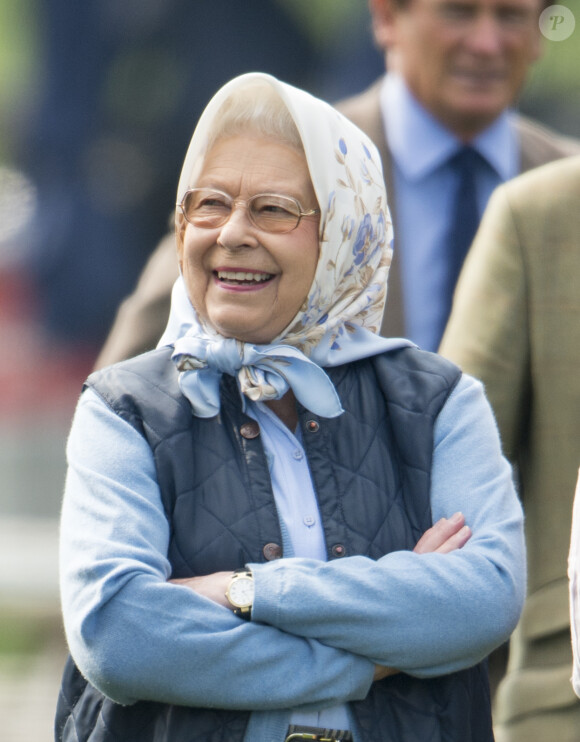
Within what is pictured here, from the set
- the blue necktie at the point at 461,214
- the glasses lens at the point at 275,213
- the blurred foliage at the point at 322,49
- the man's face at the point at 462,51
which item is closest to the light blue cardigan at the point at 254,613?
the glasses lens at the point at 275,213

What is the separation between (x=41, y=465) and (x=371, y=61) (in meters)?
2.82

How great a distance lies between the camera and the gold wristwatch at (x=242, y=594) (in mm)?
2387

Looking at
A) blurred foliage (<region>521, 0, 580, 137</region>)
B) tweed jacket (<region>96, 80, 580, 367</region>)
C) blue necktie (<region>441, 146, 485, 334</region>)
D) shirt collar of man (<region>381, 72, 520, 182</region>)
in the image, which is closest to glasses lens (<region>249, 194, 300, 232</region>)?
tweed jacket (<region>96, 80, 580, 367</region>)

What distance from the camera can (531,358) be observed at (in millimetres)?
3223

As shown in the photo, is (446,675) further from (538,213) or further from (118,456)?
(538,213)

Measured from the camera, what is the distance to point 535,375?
10.5 feet

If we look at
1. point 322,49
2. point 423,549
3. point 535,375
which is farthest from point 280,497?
point 322,49

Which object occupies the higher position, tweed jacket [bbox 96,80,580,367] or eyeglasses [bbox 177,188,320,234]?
eyeglasses [bbox 177,188,320,234]

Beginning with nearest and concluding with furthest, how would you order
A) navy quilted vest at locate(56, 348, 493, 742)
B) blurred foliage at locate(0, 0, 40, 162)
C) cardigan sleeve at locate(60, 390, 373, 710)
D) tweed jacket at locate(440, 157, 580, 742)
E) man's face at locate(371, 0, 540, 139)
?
1. cardigan sleeve at locate(60, 390, 373, 710)
2. navy quilted vest at locate(56, 348, 493, 742)
3. tweed jacket at locate(440, 157, 580, 742)
4. man's face at locate(371, 0, 540, 139)
5. blurred foliage at locate(0, 0, 40, 162)

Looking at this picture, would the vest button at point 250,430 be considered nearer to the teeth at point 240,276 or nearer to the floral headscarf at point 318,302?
the floral headscarf at point 318,302

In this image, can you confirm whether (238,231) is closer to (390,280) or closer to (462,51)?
(390,280)

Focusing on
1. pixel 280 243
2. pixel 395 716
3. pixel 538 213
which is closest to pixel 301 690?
pixel 395 716

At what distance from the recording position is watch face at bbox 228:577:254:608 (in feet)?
7.84

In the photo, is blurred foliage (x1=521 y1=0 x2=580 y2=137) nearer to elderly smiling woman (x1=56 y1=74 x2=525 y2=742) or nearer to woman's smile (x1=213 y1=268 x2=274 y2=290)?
elderly smiling woman (x1=56 y1=74 x2=525 y2=742)
